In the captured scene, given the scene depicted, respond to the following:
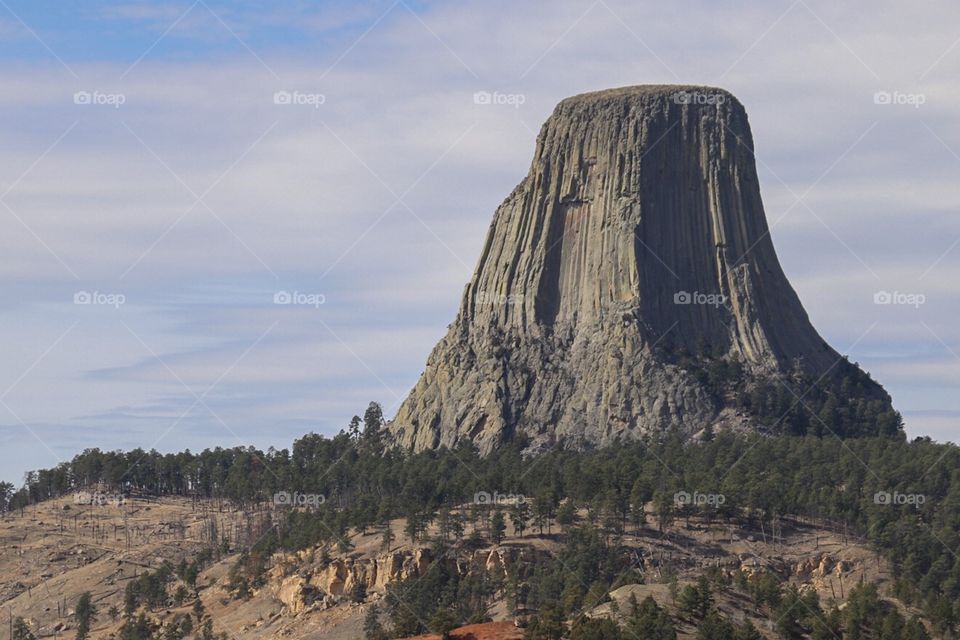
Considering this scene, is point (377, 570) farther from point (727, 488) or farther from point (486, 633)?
point (486, 633)

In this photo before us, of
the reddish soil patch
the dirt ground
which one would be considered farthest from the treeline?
the reddish soil patch

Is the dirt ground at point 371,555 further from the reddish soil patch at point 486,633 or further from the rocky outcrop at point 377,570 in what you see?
the reddish soil patch at point 486,633

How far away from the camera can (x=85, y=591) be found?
599ft

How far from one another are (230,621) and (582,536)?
94.5 ft

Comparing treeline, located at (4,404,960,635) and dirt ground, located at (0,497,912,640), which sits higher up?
treeline, located at (4,404,960,635)

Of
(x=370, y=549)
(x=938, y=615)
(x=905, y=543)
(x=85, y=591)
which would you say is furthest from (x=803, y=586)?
(x=85, y=591)

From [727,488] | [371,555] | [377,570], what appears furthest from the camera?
[727,488]

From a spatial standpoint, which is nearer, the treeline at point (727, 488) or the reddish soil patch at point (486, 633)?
the reddish soil patch at point (486, 633)

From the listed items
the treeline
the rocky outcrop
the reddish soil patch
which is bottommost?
the reddish soil patch

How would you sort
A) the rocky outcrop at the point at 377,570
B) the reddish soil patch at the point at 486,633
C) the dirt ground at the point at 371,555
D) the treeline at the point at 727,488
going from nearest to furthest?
the reddish soil patch at the point at 486,633
the dirt ground at the point at 371,555
the rocky outcrop at the point at 377,570
the treeline at the point at 727,488

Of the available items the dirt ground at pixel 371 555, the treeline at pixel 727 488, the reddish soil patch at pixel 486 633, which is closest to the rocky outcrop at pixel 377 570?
the dirt ground at pixel 371 555

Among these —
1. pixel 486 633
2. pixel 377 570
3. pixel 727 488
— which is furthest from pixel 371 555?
pixel 486 633

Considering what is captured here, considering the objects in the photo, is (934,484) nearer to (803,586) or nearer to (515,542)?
(803,586)

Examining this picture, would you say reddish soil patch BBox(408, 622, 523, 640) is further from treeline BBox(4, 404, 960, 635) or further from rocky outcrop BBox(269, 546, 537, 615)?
treeline BBox(4, 404, 960, 635)
